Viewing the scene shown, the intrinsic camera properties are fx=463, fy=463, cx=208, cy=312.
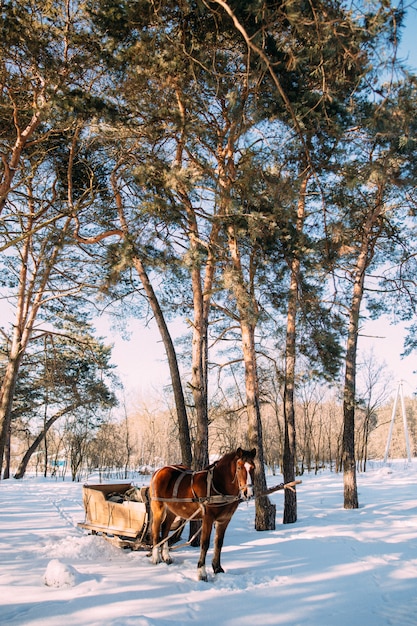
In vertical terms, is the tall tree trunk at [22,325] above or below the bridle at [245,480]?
above

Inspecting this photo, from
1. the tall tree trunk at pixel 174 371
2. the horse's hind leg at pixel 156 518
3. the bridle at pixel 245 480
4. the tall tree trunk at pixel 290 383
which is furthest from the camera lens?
the tall tree trunk at pixel 290 383

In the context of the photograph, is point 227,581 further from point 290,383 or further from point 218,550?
point 290,383

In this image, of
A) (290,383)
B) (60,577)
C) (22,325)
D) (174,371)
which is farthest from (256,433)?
(22,325)

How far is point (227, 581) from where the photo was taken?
511 cm

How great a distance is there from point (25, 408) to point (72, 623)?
21543 mm

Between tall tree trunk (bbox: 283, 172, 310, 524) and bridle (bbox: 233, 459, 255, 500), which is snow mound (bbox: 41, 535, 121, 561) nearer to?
bridle (bbox: 233, 459, 255, 500)

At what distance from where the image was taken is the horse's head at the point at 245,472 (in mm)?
5281

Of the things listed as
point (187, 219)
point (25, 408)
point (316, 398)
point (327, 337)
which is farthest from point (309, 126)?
point (316, 398)

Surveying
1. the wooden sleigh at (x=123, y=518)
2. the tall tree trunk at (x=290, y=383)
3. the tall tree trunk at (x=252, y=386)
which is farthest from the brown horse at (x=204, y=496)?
the tall tree trunk at (x=290, y=383)

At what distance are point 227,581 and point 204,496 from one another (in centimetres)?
99

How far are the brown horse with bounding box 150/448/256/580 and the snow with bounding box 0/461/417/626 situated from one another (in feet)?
1.05

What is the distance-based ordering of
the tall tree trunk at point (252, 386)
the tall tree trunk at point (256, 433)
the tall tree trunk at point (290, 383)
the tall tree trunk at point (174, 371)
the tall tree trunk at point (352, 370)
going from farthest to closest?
the tall tree trunk at point (352, 370) < the tall tree trunk at point (290, 383) < the tall tree trunk at point (256, 433) < the tall tree trunk at point (174, 371) < the tall tree trunk at point (252, 386)

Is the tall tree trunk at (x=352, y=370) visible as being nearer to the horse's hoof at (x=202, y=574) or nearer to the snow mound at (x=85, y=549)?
the snow mound at (x=85, y=549)

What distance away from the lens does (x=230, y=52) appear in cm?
793
